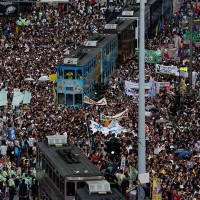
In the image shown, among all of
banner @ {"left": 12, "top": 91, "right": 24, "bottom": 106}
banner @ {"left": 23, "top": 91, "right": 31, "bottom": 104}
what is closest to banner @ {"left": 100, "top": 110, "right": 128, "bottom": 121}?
banner @ {"left": 23, "top": 91, "right": 31, "bottom": 104}

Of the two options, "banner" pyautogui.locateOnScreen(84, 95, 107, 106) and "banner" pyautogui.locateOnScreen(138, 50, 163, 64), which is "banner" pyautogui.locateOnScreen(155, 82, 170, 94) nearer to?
"banner" pyautogui.locateOnScreen(84, 95, 107, 106)

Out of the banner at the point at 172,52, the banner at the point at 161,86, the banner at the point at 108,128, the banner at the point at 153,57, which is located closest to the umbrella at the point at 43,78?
the banner at the point at 153,57

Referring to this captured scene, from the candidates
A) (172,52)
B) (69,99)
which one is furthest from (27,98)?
(172,52)

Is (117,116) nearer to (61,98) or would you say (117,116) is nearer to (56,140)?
(61,98)

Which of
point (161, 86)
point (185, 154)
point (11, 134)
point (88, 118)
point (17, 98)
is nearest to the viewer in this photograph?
point (185, 154)

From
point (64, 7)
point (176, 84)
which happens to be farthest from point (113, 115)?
point (64, 7)

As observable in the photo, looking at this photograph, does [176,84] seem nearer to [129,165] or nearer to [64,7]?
[129,165]
